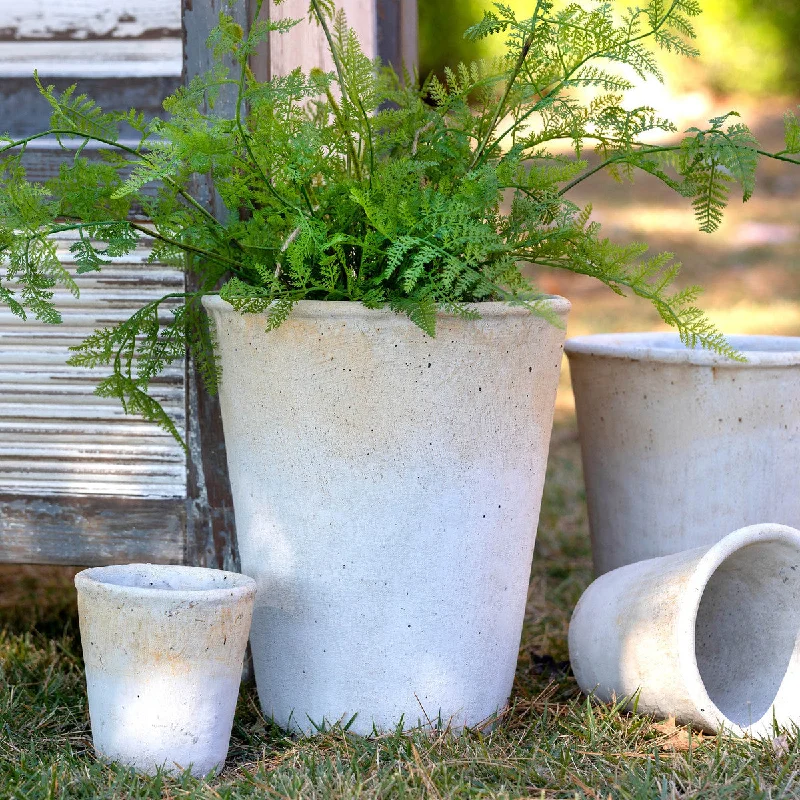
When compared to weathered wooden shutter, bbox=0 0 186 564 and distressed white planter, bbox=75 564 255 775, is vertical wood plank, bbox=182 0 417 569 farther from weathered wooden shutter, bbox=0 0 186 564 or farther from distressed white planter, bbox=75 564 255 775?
distressed white planter, bbox=75 564 255 775

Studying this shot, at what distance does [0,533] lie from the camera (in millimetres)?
2057

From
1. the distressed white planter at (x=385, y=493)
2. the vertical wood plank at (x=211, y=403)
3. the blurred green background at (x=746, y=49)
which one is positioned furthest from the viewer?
the blurred green background at (x=746, y=49)

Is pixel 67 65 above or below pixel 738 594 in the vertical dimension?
above

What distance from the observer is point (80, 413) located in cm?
201

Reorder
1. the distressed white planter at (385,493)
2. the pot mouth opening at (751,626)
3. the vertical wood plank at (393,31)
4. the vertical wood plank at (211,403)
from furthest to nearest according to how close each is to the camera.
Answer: the vertical wood plank at (393,31) → the vertical wood plank at (211,403) → the pot mouth opening at (751,626) → the distressed white planter at (385,493)

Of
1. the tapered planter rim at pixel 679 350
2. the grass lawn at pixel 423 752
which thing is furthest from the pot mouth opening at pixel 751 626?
the tapered planter rim at pixel 679 350

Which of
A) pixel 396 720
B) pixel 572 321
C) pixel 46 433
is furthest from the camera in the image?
pixel 572 321

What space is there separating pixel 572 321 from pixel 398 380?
460cm

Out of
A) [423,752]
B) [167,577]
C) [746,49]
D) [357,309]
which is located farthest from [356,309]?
[746,49]

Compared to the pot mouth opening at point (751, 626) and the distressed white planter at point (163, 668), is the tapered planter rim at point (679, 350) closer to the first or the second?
the pot mouth opening at point (751, 626)

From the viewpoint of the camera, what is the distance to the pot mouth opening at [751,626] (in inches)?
66.0

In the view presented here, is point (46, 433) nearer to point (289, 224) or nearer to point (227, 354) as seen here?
Answer: point (227, 354)

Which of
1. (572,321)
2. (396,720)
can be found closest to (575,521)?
(396,720)

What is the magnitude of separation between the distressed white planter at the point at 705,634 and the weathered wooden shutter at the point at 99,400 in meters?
0.71
